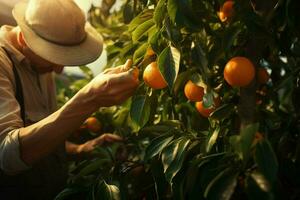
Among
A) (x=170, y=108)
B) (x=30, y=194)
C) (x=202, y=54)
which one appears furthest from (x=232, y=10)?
(x=30, y=194)

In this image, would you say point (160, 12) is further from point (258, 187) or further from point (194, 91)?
point (258, 187)

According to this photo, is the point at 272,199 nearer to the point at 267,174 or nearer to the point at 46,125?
the point at 267,174

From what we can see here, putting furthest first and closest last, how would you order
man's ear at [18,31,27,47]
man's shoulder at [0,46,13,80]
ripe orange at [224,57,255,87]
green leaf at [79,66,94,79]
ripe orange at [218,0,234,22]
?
green leaf at [79,66,94,79]
man's ear at [18,31,27,47]
man's shoulder at [0,46,13,80]
ripe orange at [218,0,234,22]
ripe orange at [224,57,255,87]

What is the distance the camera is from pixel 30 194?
1.38 m

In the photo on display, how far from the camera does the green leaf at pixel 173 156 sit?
92 centimetres

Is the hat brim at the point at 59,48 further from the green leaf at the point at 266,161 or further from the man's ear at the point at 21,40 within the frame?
the green leaf at the point at 266,161

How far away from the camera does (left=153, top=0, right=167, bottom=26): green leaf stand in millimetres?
933

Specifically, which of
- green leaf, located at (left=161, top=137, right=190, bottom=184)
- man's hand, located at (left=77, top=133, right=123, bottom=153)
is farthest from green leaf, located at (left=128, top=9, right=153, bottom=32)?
man's hand, located at (left=77, top=133, right=123, bottom=153)

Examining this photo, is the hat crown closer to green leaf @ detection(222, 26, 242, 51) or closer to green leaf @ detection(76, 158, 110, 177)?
green leaf @ detection(76, 158, 110, 177)

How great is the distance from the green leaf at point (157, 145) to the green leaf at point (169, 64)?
167 millimetres

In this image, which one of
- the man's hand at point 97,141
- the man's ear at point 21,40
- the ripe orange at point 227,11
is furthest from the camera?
the man's hand at point 97,141

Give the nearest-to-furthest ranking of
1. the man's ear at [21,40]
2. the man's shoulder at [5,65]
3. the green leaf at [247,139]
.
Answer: the green leaf at [247,139], the man's shoulder at [5,65], the man's ear at [21,40]

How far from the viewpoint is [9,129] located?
115cm

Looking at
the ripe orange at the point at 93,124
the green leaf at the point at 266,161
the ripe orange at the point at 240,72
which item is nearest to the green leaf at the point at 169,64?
the ripe orange at the point at 240,72
